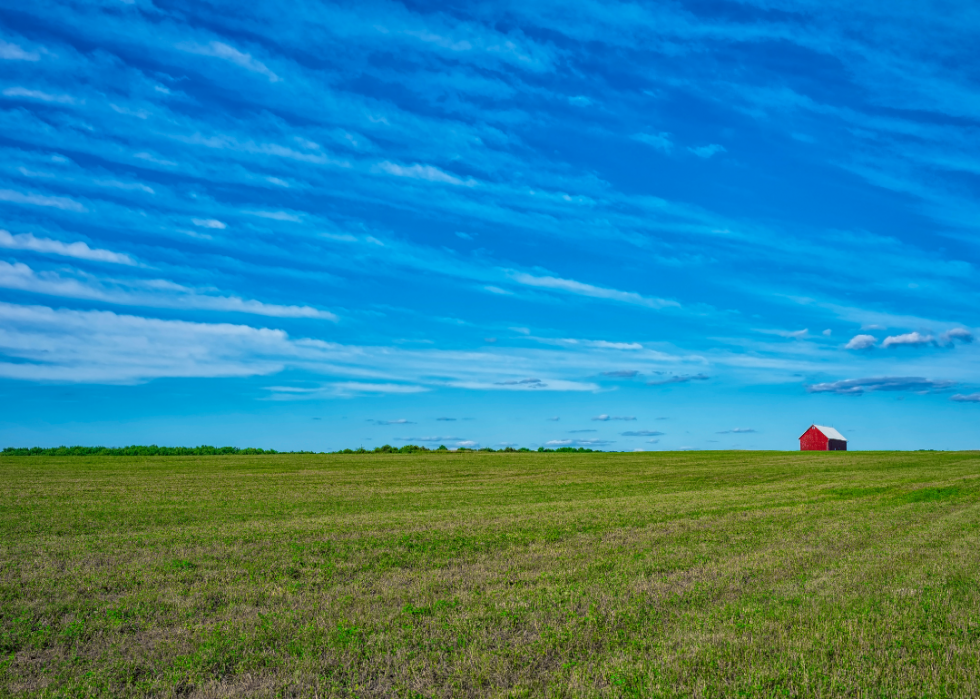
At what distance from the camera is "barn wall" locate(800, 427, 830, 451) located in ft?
356

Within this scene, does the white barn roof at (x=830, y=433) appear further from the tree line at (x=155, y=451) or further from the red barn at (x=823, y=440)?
the tree line at (x=155, y=451)

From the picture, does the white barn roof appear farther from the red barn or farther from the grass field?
the grass field

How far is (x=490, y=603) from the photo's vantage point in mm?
10023

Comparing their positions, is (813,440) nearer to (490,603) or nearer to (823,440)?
(823,440)

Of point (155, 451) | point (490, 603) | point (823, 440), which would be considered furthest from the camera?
point (823, 440)

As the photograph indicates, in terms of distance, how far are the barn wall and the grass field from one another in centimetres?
9633

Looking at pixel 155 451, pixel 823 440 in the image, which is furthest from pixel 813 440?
pixel 155 451

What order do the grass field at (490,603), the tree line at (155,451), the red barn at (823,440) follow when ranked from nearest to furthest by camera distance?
1. the grass field at (490,603)
2. the tree line at (155,451)
3. the red barn at (823,440)

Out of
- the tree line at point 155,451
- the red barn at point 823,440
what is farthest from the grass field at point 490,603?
the red barn at point 823,440

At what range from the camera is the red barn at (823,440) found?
10812 centimetres

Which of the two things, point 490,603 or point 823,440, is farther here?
point 823,440

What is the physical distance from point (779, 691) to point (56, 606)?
10.6 metres

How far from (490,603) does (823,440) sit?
114 m

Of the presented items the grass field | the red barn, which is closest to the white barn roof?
the red barn
